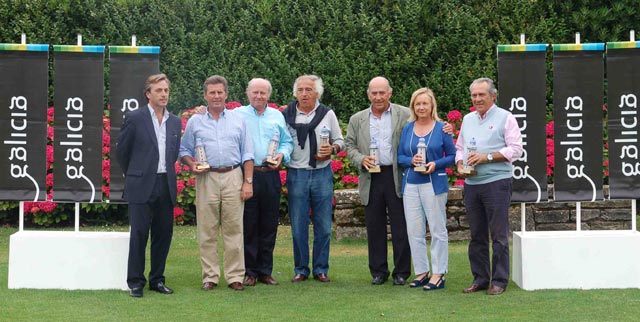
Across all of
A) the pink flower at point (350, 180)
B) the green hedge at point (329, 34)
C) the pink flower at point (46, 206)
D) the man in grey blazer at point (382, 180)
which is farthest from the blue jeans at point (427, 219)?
the green hedge at point (329, 34)

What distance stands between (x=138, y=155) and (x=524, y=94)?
3.29 m

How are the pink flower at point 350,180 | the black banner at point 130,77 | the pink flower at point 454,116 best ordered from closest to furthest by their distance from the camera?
1. the black banner at point 130,77
2. the pink flower at point 350,180
3. the pink flower at point 454,116

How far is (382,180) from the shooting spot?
8984mm

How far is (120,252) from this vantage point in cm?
878

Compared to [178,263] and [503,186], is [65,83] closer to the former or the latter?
[178,263]

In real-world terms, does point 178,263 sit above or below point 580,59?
below

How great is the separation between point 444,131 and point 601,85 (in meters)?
1.42

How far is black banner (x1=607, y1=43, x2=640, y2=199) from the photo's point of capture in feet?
29.2

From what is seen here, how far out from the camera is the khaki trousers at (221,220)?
8.71 metres

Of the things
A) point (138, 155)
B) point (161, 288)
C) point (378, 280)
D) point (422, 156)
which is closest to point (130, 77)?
point (138, 155)

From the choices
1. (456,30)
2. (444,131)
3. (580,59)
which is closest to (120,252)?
(444,131)

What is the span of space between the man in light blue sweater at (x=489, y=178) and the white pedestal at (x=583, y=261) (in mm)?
336

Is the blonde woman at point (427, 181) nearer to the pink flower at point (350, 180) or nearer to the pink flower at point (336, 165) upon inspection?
the pink flower at point (350, 180)

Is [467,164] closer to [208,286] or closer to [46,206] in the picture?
[208,286]
